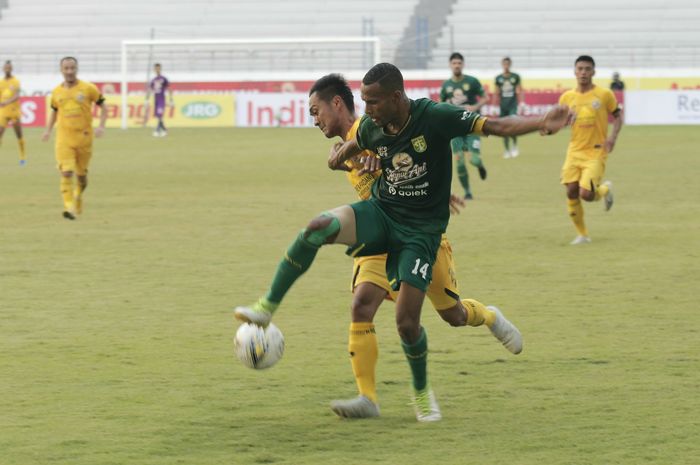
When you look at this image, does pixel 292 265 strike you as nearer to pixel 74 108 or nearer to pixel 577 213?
pixel 577 213

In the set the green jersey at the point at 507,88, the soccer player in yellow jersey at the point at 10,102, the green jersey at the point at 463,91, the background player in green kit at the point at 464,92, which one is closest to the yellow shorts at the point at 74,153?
the background player in green kit at the point at 464,92

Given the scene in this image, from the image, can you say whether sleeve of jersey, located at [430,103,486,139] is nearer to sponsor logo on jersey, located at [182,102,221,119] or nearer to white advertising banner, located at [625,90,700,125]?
white advertising banner, located at [625,90,700,125]

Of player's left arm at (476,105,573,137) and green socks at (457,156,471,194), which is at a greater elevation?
player's left arm at (476,105,573,137)

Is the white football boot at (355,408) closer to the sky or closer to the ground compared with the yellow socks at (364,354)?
closer to the ground

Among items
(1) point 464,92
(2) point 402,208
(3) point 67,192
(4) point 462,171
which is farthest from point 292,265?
(1) point 464,92

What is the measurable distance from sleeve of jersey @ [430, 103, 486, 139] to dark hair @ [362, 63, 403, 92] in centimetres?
24

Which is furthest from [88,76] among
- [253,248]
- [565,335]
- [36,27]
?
[565,335]

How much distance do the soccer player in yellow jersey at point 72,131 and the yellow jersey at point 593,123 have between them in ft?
21.7

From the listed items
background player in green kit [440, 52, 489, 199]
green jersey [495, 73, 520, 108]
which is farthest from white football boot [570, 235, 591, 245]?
green jersey [495, 73, 520, 108]

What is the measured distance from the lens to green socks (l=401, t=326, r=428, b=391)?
6.66 metres

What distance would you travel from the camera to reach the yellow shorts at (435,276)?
680 centimetres

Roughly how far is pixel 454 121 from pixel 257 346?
145 centimetres

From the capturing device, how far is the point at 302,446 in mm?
6102

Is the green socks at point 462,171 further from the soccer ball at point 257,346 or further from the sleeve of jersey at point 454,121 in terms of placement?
the soccer ball at point 257,346
